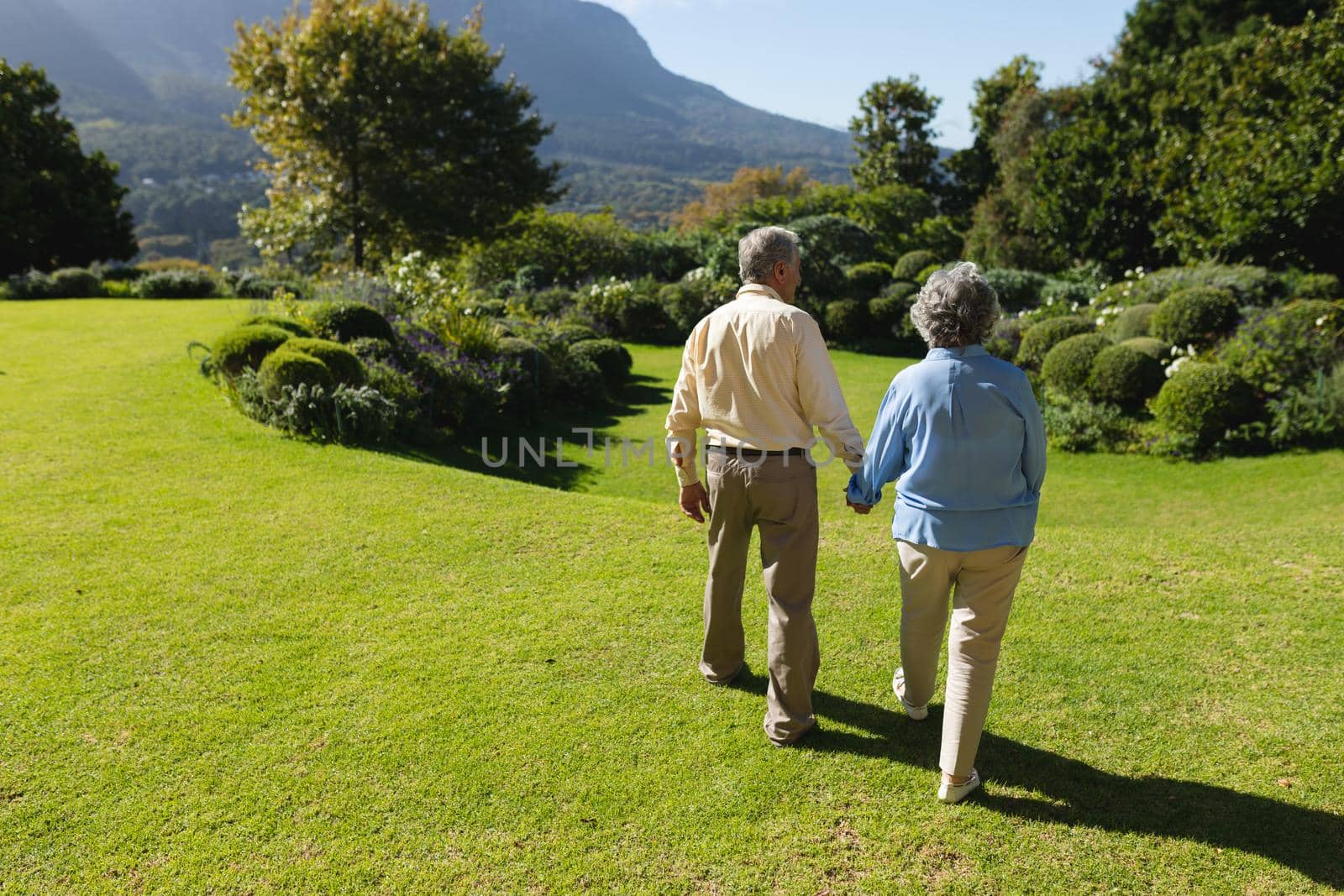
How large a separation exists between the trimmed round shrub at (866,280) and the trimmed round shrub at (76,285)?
50.4 feet

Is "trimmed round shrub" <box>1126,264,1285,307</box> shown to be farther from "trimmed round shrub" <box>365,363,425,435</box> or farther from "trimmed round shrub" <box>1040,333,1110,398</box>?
"trimmed round shrub" <box>365,363,425,435</box>

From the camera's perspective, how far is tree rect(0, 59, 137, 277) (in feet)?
68.4

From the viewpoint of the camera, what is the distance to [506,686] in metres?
3.56

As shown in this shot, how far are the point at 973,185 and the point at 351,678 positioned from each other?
29.6m

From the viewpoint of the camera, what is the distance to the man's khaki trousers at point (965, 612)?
2.68 meters

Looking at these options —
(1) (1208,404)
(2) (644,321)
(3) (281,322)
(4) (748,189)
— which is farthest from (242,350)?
(4) (748,189)

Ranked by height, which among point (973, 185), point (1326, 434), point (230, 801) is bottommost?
point (230, 801)

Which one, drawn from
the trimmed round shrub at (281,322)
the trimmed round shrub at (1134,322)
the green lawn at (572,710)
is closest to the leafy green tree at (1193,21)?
the trimmed round shrub at (1134,322)

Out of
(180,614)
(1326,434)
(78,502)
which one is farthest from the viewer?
(1326,434)

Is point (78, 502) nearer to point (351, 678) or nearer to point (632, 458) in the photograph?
point (351, 678)

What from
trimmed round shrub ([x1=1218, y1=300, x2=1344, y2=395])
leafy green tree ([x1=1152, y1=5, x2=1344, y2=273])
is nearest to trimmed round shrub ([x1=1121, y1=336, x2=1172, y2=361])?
trimmed round shrub ([x1=1218, y1=300, x2=1344, y2=395])

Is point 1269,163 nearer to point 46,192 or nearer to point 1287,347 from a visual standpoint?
point 1287,347

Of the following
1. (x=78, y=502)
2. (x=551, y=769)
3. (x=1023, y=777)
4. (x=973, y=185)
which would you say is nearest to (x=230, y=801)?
(x=551, y=769)

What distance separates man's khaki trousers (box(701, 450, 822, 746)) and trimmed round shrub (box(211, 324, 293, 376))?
21.1 ft
